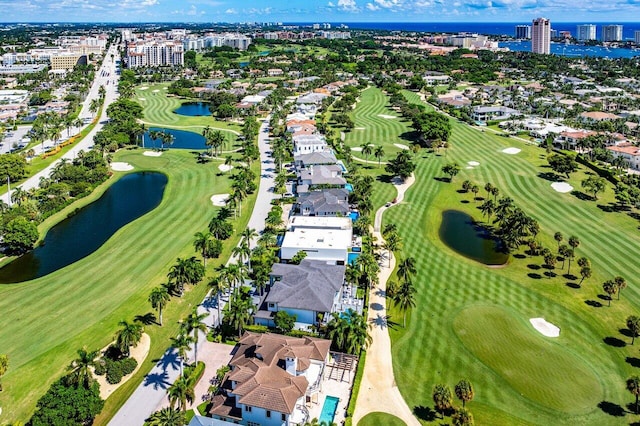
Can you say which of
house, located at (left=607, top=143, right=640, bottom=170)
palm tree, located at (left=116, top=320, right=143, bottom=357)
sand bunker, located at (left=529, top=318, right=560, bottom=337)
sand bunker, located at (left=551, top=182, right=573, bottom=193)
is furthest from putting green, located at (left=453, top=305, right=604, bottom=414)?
house, located at (left=607, top=143, right=640, bottom=170)

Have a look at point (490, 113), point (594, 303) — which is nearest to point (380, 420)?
point (594, 303)

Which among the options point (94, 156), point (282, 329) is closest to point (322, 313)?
point (282, 329)

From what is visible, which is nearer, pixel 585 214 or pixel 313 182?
pixel 585 214

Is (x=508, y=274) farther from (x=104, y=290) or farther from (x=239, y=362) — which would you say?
(x=104, y=290)

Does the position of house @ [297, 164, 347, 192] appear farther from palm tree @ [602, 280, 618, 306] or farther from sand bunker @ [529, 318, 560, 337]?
palm tree @ [602, 280, 618, 306]

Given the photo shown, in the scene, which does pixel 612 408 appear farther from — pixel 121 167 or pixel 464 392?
pixel 121 167

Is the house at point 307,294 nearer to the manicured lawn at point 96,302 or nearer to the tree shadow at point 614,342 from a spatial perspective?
the manicured lawn at point 96,302
